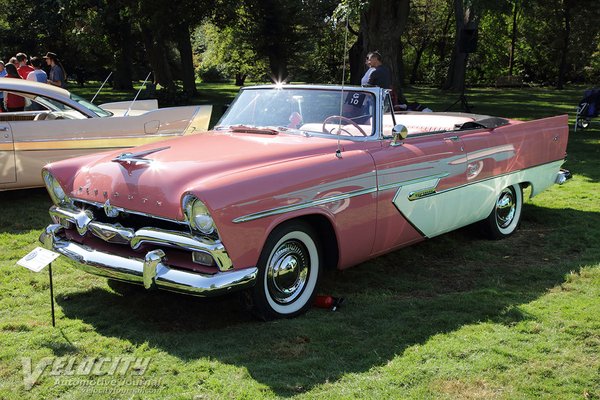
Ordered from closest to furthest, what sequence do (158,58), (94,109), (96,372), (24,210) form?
(96,372)
(24,210)
(94,109)
(158,58)

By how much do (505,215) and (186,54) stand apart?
1806 centimetres

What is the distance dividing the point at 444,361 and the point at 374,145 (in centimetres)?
181

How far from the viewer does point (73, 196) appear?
14.2 feet

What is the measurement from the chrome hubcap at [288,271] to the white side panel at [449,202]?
99 centimetres

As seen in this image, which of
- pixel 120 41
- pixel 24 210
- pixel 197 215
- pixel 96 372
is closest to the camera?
pixel 96 372

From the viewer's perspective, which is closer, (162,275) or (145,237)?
(162,275)

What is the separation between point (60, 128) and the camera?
287 inches

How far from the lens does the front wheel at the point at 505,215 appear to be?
6.11m

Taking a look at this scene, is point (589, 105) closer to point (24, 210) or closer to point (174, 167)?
point (24, 210)

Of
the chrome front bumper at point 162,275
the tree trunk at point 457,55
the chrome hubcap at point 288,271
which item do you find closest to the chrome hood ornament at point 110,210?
the chrome front bumper at point 162,275

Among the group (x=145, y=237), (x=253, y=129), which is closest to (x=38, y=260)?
(x=145, y=237)

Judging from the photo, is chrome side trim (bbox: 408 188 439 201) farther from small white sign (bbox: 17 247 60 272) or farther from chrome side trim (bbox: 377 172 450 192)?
small white sign (bbox: 17 247 60 272)

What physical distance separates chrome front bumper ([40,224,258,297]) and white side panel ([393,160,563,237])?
1.63 meters

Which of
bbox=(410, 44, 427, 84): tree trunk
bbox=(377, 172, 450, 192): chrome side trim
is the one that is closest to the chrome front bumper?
bbox=(377, 172, 450, 192): chrome side trim
